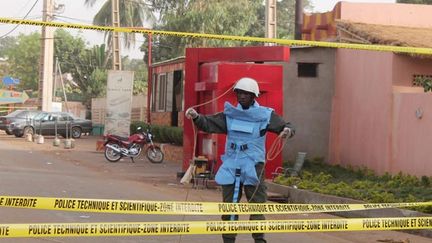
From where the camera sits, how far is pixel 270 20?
26.7 metres

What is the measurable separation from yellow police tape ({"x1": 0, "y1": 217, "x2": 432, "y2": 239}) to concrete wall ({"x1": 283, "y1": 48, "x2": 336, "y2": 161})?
481 inches

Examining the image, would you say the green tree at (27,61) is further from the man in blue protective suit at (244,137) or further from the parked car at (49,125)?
the man in blue protective suit at (244,137)

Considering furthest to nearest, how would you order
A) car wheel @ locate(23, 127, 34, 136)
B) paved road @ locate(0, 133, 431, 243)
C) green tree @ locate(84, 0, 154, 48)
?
green tree @ locate(84, 0, 154, 48), car wheel @ locate(23, 127, 34, 136), paved road @ locate(0, 133, 431, 243)

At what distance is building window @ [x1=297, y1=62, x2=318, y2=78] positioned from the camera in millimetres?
19266

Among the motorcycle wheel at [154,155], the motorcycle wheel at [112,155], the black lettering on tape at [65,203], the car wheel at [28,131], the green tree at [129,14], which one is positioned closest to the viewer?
the black lettering on tape at [65,203]

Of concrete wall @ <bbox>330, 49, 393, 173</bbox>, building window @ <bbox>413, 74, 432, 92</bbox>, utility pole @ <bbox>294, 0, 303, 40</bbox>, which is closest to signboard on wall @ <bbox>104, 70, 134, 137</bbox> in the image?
utility pole @ <bbox>294, 0, 303, 40</bbox>

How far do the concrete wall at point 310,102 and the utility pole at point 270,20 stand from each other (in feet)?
23.7

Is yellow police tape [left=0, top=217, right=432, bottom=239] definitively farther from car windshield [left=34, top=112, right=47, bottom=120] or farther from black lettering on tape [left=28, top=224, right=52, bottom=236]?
car windshield [left=34, top=112, right=47, bottom=120]

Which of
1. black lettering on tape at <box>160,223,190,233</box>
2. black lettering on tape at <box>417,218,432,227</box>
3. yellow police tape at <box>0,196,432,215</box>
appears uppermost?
yellow police tape at <box>0,196,432,215</box>

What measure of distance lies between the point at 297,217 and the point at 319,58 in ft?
27.4

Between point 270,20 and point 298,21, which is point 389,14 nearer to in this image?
point 298,21

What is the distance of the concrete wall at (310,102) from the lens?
1911 cm

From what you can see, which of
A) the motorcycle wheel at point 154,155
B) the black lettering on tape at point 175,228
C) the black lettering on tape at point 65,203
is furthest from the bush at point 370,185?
the motorcycle wheel at point 154,155

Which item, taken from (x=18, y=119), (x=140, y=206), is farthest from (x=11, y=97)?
(x=140, y=206)
